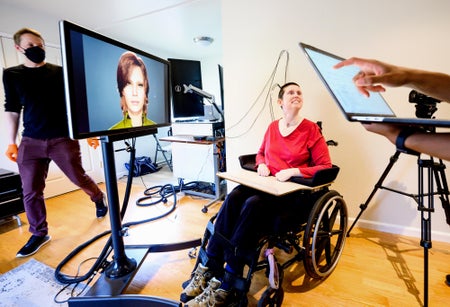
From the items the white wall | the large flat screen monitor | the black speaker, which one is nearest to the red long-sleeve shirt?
the white wall

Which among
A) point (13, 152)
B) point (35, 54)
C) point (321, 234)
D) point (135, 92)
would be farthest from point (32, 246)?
point (321, 234)

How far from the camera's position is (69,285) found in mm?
1463

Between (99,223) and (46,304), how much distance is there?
99 cm

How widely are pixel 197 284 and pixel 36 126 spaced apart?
172 cm

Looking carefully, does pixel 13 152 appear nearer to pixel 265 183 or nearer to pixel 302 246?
pixel 265 183

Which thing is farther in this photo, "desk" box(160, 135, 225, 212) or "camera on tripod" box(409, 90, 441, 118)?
"desk" box(160, 135, 225, 212)

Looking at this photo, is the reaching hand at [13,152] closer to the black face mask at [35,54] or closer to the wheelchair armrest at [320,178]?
the black face mask at [35,54]

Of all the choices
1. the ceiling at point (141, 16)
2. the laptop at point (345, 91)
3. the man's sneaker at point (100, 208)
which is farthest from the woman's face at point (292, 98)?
the man's sneaker at point (100, 208)

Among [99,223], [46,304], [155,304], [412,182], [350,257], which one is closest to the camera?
[155,304]

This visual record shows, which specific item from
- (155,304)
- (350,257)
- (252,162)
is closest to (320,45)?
(252,162)

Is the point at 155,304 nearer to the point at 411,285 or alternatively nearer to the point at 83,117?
the point at 83,117

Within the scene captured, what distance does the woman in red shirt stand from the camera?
1.17m

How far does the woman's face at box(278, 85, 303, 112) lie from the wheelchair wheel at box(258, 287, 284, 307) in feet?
3.71

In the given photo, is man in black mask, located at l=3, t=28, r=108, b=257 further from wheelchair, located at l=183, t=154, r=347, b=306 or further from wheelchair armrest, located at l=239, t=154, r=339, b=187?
wheelchair armrest, located at l=239, t=154, r=339, b=187
